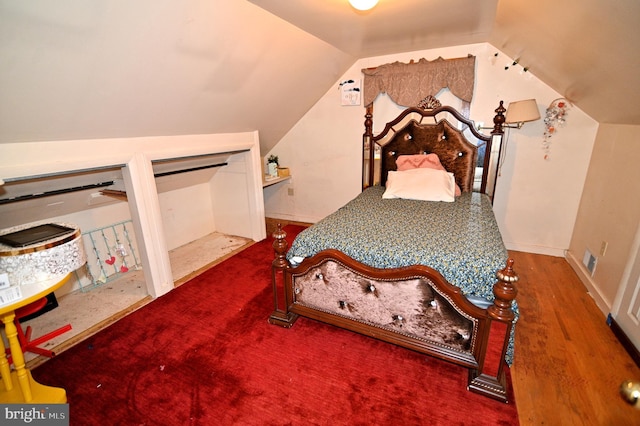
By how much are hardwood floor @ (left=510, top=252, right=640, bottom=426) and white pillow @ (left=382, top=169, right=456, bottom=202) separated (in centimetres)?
104

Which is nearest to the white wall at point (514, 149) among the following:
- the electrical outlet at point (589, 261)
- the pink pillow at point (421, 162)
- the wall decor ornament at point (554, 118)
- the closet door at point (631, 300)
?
the wall decor ornament at point (554, 118)

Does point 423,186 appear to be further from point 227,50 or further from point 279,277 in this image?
point 227,50

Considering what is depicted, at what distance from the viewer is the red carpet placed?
1540 millimetres

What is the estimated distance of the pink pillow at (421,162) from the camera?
326 centimetres

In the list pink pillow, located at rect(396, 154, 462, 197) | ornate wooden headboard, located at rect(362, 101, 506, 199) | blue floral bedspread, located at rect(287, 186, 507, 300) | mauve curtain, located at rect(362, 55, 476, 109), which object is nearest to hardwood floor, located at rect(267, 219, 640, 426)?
blue floral bedspread, located at rect(287, 186, 507, 300)

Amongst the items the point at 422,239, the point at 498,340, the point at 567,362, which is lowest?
the point at 567,362

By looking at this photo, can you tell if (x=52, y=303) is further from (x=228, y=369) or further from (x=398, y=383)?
(x=398, y=383)

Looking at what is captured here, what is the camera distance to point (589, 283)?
259cm

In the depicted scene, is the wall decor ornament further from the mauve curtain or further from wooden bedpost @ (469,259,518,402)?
wooden bedpost @ (469,259,518,402)

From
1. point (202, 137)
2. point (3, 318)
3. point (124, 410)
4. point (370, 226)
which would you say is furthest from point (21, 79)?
point (370, 226)

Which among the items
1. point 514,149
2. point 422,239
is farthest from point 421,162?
point 422,239

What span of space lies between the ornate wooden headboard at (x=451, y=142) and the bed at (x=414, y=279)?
1.64 feet

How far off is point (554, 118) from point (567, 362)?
2.25 meters

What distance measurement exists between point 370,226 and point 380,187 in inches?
57.1
